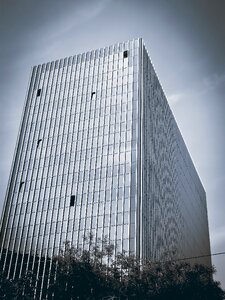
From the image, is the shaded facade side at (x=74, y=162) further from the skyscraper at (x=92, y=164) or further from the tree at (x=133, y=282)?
the tree at (x=133, y=282)

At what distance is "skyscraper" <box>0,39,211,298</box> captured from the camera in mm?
59469

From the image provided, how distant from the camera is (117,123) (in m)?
68.8

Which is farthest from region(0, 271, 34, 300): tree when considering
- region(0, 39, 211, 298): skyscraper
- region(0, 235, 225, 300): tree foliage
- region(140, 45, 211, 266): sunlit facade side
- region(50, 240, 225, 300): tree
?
region(140, 45, 211, 266): sunlit facade side

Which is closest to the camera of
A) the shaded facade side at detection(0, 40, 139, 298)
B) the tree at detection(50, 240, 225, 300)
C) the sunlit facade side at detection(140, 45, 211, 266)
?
the tree at detection(50, 240, 225, 300)

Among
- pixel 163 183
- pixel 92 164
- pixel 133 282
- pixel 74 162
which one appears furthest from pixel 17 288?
pixel 163 183

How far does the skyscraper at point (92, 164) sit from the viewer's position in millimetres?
59469

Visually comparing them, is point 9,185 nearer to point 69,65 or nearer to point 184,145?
point 69,65

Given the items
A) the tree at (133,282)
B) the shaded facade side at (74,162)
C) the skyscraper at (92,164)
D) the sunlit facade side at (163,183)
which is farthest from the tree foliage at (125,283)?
the shaded facade side at (74,162)

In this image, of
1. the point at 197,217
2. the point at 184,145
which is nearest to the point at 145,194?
the point at 184,145

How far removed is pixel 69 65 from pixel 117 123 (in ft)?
67.7

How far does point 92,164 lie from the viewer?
66.1m

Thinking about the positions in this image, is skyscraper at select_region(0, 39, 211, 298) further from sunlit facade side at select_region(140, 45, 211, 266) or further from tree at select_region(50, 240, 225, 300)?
tree at select_region(50, 240, 225, 300)

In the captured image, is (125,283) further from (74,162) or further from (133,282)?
(74,162)

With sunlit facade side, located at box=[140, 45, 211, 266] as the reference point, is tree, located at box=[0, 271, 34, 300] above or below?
below
